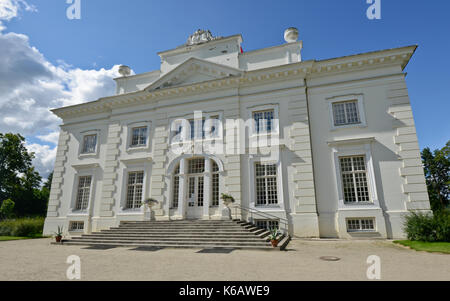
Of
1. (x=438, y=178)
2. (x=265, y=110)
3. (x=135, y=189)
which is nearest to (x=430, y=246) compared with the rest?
(x=265, y=110)

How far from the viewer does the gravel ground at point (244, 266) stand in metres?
5.85

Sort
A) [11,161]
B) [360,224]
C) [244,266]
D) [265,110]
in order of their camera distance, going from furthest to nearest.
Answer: [11,161] → [265,110] → [360,224] → [244,266]

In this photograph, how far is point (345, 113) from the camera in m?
14.8

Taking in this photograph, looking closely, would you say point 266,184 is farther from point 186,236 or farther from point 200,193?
point 186,236

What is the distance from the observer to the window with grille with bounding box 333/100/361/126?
47.9 ft

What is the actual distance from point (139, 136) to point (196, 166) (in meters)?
5.40

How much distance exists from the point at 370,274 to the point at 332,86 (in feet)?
39.0

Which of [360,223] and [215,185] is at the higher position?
[215,185]

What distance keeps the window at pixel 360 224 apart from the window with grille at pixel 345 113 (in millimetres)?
5386

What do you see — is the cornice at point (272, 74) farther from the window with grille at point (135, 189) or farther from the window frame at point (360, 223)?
the window frame at point (360, 223)

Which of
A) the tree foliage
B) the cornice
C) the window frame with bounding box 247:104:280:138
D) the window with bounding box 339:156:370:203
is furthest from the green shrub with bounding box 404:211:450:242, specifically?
the tree foliage

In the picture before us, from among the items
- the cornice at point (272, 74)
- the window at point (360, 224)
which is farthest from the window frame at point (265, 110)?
the window at point (360, 224)
